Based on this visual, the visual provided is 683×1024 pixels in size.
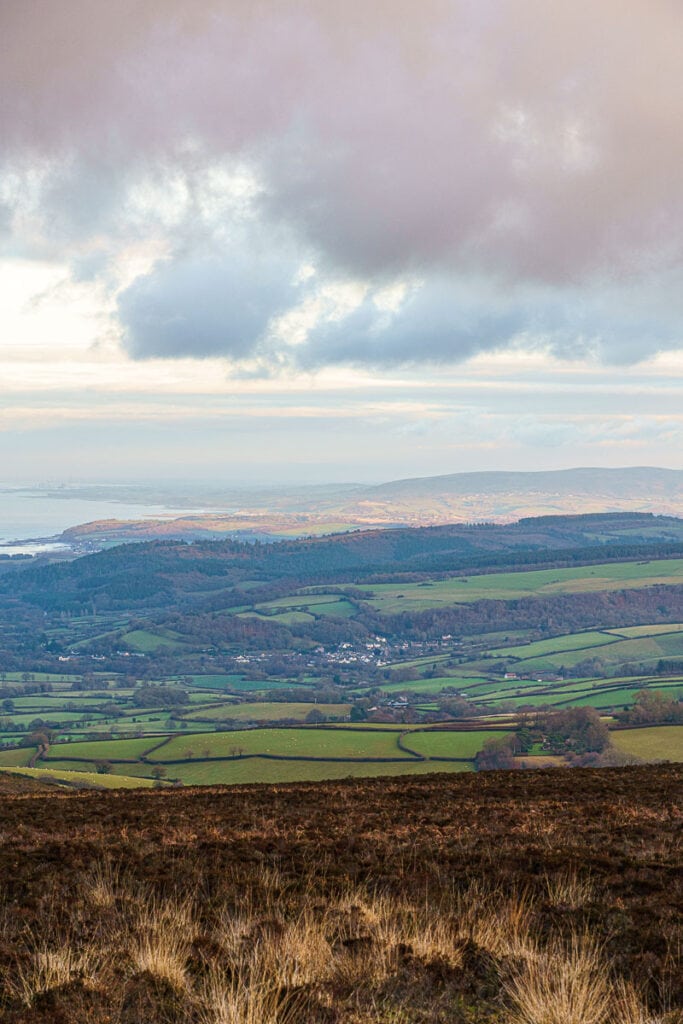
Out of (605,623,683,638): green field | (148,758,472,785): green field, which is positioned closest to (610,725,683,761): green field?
(148,758,472,785): green field

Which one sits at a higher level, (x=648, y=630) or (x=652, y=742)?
(x=652, y=742)

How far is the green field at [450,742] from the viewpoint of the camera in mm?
69750

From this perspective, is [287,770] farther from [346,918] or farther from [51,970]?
[51,970]

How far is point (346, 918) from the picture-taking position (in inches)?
417

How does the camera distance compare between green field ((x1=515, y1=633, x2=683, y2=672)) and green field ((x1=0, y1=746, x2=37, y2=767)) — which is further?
green field ((x1=515, y1=633, x2=683, y2=672))

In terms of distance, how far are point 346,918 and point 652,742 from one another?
6161 centimetres

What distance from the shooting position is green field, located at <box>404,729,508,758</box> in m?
69.8

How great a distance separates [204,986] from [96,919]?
3097mm

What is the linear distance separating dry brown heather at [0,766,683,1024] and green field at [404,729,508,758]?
50.6 metres

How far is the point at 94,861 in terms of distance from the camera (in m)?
14.7

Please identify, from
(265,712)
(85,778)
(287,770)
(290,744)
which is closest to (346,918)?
(85,778)

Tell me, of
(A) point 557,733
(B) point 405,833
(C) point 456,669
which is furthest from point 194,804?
(C) point 456,669

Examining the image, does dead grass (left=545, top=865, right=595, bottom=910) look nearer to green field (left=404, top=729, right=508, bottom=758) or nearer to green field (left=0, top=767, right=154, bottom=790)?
green field (left=0, top=767, right=154, bottom=790)

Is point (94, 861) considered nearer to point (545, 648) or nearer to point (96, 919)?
point (96, 919)
